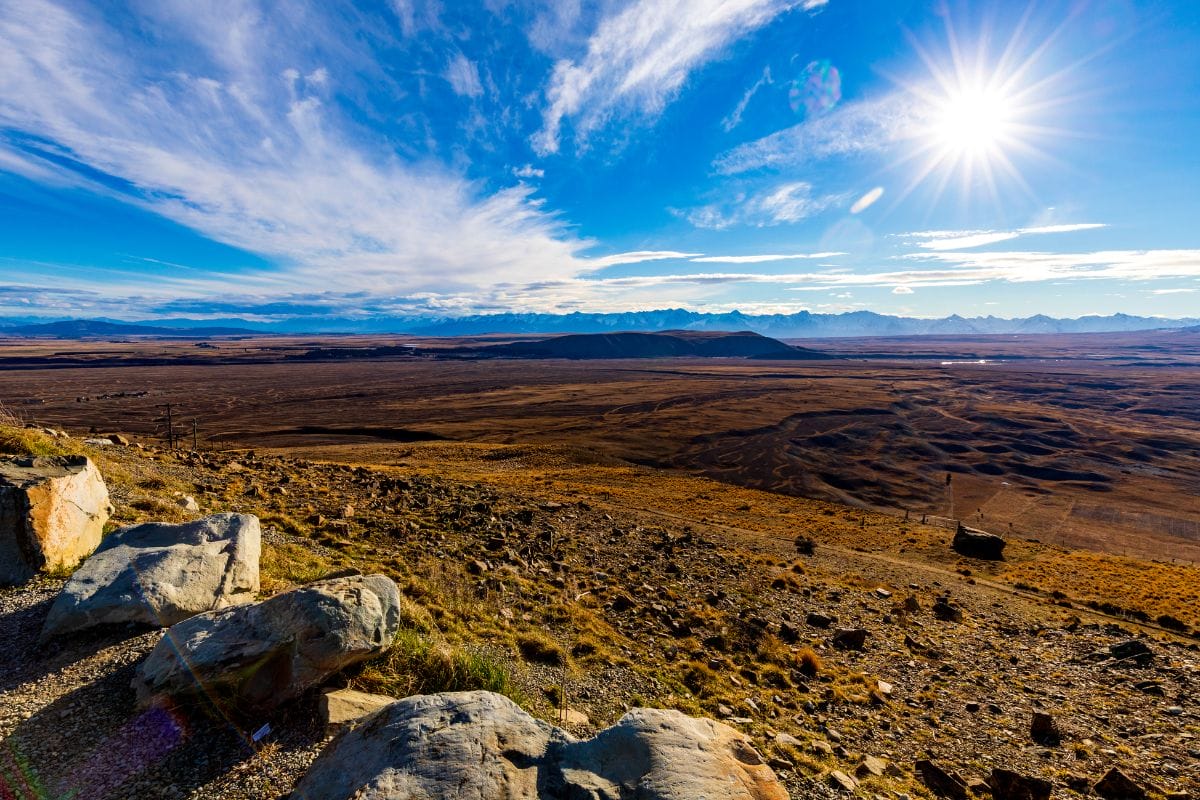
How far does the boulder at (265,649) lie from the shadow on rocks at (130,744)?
9.0 inches

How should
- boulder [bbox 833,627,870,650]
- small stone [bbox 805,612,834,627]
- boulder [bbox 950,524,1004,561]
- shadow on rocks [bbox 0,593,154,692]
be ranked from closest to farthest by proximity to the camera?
shadow on rocks [bbox 0,593,154,692], boulder [bbox 833,627,870,650], small stone [bbox 805,612,834,627], boulder [bbox 950,524,1004,561]

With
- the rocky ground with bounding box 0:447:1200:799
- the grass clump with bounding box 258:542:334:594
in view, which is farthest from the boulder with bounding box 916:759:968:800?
the grass clump with bounding box 258:542:334:594

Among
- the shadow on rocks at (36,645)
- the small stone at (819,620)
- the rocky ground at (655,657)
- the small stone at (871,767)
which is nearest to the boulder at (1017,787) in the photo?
the rocky ground at (655,657)

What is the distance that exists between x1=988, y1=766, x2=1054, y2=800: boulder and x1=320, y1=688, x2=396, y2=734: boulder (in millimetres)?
10591

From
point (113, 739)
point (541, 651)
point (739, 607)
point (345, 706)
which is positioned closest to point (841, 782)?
point (541, 651)

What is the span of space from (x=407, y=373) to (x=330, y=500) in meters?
155

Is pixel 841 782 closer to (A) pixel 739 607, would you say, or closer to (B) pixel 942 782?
(B) pixel 942 782

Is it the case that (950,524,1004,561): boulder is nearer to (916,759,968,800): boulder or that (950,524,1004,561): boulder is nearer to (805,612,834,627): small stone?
(805,612,834,627): small stone

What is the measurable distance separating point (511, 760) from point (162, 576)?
6.71 meters

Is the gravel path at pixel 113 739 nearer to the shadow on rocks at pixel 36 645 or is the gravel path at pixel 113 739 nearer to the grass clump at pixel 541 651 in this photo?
the shadow on rocks at pixel 36 645

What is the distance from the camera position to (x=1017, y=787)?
28.7 ft

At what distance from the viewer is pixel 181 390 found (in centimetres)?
11556

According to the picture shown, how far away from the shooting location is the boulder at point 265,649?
6098 mm

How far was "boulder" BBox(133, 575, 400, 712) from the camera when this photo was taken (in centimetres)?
610
